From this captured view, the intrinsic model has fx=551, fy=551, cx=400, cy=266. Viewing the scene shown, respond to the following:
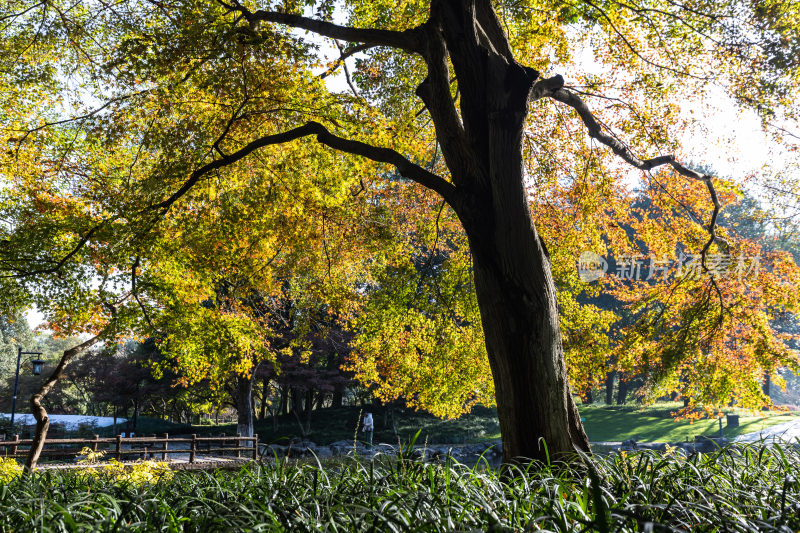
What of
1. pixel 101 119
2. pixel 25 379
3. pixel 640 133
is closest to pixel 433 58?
pixel 640 133

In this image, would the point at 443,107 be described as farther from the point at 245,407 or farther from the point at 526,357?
the point at 245,407

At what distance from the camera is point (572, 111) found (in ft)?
34.3

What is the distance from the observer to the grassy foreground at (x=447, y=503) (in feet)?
7.16

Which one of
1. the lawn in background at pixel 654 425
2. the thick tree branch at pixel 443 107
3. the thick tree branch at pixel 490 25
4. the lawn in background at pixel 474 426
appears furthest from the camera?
the lawn in background at pixel 474 426

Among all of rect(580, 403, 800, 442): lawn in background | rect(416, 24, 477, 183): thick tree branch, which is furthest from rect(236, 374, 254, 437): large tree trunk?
rect(416, 24, 477, 183): thick tree branch

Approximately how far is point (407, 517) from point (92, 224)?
8.57 metres

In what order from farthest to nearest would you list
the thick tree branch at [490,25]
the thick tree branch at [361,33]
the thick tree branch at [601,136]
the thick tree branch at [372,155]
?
the thick tree branch at [601,136] → the thick tree branch at [490,25] → the thick tree branch at [361,33] → the thick tree branch at [372,155]

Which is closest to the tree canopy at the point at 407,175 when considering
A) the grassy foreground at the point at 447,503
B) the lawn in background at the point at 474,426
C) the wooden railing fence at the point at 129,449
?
the grassy foreground at the point at 447,503

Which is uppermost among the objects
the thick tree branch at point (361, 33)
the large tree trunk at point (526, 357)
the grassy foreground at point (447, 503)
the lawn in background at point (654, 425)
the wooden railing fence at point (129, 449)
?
the thick tree branch at point (361, 33)

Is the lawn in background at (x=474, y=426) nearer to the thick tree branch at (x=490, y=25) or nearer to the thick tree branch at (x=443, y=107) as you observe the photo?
the thick tree branch at (x=443, y=107)

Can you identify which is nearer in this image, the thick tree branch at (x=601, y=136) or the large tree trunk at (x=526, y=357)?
the large tree trunk at (x=526, y=357)

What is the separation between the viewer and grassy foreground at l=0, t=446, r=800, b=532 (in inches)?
85.9

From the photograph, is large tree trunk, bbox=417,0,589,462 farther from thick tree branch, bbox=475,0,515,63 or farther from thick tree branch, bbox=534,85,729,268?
thick tree branch, bbox=534,85,729,268

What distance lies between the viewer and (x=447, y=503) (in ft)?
8.03
